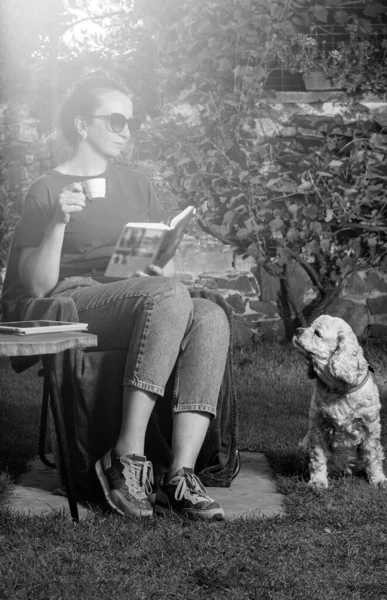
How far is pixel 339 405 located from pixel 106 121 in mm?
1360

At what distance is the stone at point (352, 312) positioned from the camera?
21.3 feet

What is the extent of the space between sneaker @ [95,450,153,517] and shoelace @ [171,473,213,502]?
111 mm

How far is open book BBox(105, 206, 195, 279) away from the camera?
9.97ft

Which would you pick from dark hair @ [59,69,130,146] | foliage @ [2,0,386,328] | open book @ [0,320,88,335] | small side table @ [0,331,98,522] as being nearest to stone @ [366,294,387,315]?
foliage @ [2,0,386,328]

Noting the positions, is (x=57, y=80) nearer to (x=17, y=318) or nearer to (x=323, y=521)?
(x=17, y=318)

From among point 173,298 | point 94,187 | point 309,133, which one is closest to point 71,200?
point 94,187

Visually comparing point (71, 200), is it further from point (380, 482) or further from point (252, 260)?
point (252, 260)

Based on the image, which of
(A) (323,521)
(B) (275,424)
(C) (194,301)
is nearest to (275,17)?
(B) (275,424)

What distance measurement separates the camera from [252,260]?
257 inches

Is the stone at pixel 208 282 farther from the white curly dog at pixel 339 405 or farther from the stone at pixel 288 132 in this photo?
the white curly dog at pixel 339 405

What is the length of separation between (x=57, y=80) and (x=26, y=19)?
588mm

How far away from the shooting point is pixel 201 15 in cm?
638

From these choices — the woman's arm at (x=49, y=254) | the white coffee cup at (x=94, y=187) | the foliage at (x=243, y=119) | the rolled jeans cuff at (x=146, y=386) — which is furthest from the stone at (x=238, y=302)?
the rolled jeans cuff at (x=146, y=386)

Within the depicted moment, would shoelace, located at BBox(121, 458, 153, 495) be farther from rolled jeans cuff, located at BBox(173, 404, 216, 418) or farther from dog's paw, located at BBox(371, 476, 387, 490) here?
dog's paw, located at BBox(371, 476, 387, 490)
